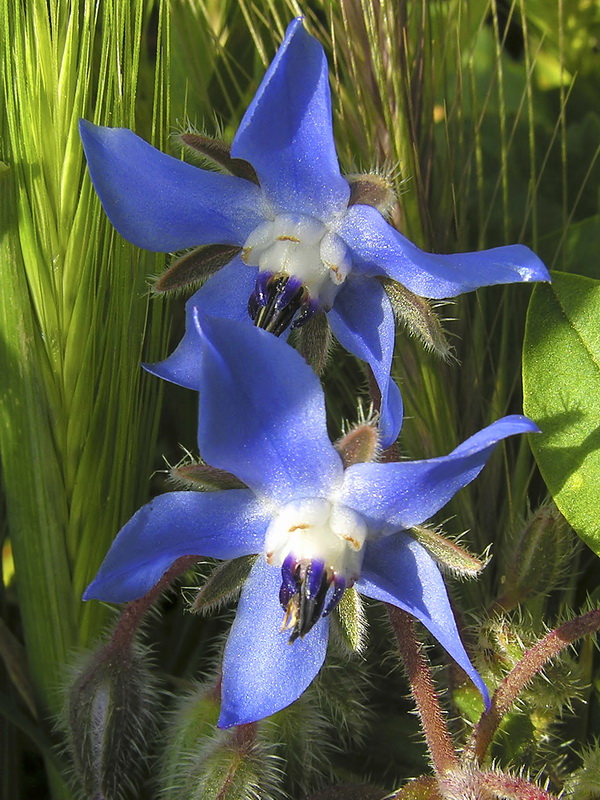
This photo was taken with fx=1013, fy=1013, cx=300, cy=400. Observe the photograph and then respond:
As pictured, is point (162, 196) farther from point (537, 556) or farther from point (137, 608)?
point (537, 556)

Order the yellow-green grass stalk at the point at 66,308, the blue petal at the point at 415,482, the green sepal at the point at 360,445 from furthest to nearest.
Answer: the yellow-green grass stalk at the point at 66,308, the green sepal at the point at 360,445, the blue petal at the point at 415,482

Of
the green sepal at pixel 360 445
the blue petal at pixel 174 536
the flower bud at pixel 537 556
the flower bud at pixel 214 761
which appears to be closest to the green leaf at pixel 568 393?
the flower bud at pixel 537 556

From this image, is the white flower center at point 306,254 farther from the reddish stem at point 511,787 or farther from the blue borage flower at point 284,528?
the reddish stem at point 511,787

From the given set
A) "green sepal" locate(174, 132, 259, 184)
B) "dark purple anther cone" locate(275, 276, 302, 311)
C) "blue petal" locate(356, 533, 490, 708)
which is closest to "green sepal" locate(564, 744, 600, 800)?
"blue petal" locate(356, 533, 490, 708)

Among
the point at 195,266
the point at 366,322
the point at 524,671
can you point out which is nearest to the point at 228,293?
the point at 195,266

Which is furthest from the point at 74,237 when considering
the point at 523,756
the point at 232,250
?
the point at 523,756

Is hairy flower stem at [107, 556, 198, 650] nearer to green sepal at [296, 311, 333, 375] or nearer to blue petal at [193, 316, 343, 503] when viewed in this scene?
blue petal at [193, 316, 343, 503]
